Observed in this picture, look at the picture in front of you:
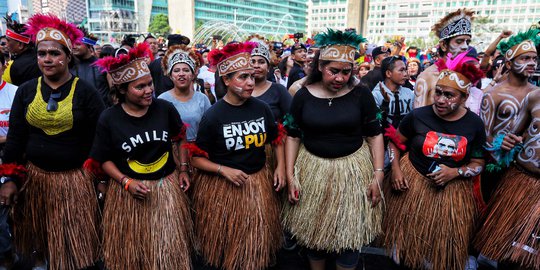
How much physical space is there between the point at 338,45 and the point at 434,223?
153cm

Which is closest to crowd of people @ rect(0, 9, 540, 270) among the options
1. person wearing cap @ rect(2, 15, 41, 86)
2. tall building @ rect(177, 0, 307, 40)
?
person wearing cap @ rect(2, 15, 41, 86)

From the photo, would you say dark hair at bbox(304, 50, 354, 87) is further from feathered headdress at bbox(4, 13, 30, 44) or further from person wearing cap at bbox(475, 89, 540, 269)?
feathered headdress at bbox(4, 13, 30, 44)

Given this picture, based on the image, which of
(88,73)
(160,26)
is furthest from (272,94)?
(160,26)

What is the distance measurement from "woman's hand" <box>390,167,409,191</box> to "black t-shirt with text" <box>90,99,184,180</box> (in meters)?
1.77

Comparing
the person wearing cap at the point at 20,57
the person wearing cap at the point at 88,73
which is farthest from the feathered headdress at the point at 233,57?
the person wearing cap at the point at 20,57

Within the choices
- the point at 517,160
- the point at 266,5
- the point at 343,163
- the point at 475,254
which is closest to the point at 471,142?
the point at 517,160

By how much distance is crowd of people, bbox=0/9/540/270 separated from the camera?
2.63 metres

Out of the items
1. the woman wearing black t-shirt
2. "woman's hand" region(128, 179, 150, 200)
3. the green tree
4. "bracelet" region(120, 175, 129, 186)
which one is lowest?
"woman's hand" region(128, 179, 150, 200)

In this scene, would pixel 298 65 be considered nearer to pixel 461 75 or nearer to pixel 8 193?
pixel 461 75

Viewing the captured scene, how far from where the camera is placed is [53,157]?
107 inches

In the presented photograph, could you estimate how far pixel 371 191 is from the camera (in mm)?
2775

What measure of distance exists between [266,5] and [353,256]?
396 ft

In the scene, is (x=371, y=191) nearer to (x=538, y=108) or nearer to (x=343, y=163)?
(x=343, y=163)

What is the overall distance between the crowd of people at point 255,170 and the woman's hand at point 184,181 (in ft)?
0.06
